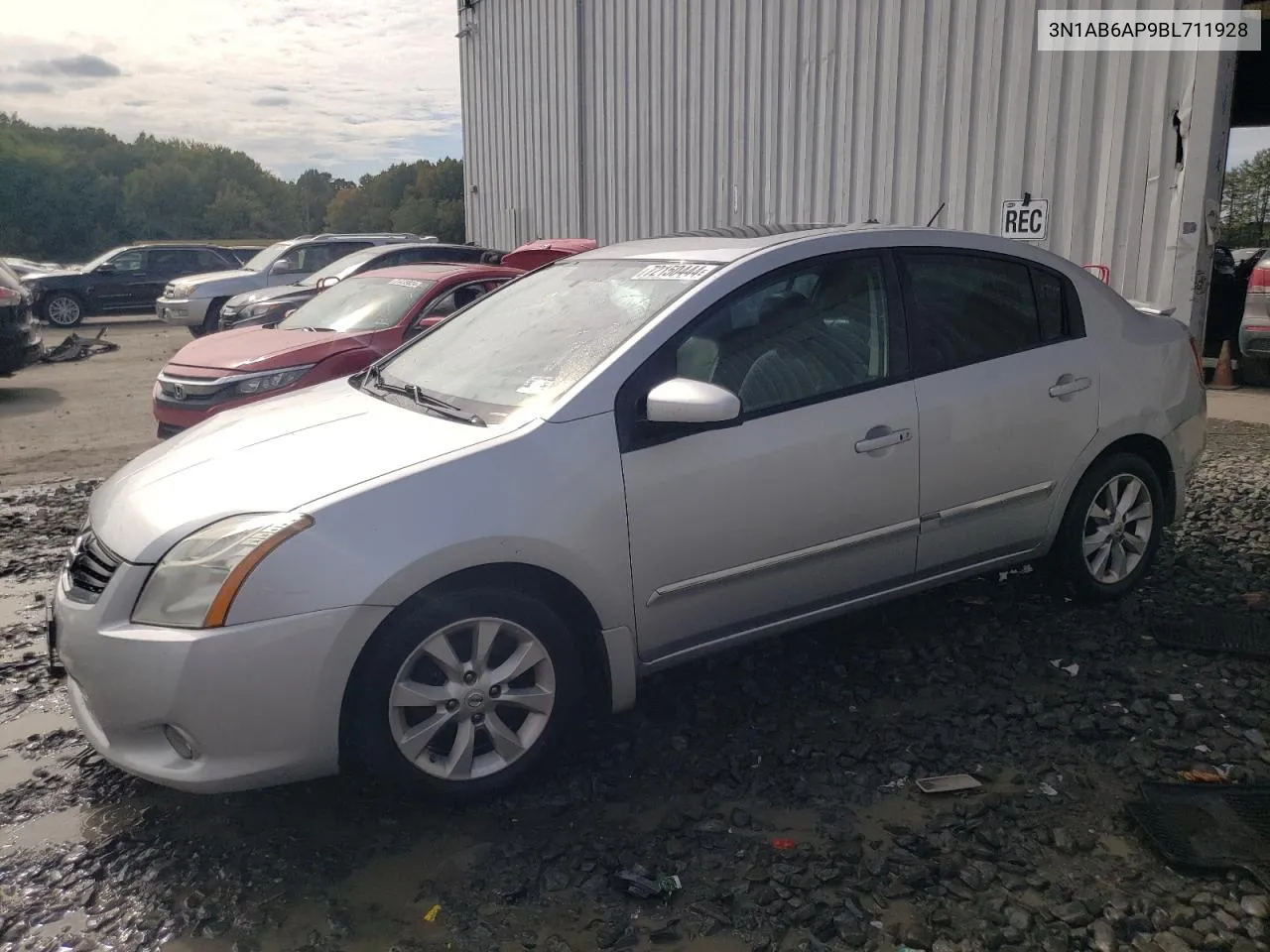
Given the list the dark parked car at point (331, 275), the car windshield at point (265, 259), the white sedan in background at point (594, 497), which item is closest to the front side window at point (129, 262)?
the car windshield at point (265, 259)

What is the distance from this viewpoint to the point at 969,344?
371 cm

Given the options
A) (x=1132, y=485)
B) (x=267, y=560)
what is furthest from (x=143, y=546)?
(x=1132, y=485)

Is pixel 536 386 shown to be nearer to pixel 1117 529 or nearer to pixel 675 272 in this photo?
pixel 675 272

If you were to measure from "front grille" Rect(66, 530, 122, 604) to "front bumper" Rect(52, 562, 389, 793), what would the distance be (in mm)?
59

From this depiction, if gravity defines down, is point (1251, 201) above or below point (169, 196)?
below

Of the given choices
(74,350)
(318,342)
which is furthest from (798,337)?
(74,350)

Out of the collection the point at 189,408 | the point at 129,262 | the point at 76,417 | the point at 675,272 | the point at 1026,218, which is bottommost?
the point at 76,417

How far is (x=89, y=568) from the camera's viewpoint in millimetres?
2855

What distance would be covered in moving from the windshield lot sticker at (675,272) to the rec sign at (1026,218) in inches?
193

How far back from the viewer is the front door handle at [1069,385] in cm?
386

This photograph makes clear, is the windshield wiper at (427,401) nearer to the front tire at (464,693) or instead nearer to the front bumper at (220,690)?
the front tire at (464,693)

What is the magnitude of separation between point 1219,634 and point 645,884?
2717mm

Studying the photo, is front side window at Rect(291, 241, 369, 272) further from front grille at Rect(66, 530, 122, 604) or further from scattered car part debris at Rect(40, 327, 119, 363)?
front grille at Rect(66, 530, 122, 604)

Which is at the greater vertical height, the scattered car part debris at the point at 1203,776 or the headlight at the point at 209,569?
the headlight at the point at 209,569
